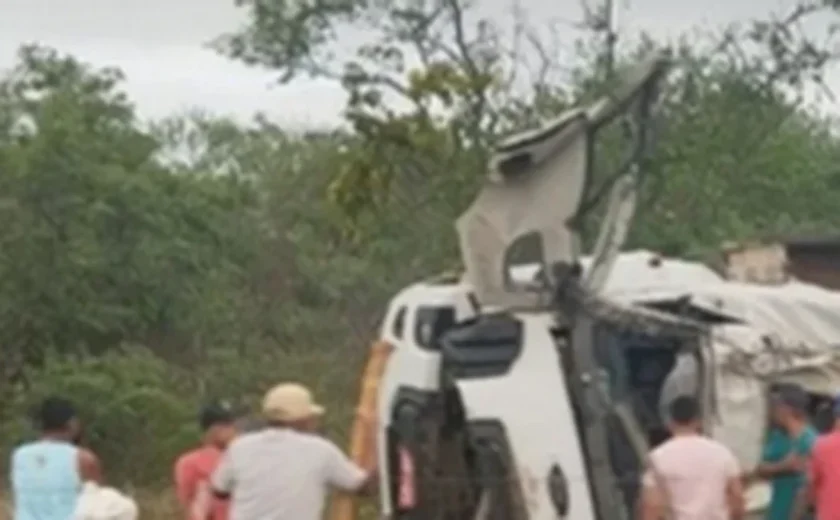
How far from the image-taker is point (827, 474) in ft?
37.0

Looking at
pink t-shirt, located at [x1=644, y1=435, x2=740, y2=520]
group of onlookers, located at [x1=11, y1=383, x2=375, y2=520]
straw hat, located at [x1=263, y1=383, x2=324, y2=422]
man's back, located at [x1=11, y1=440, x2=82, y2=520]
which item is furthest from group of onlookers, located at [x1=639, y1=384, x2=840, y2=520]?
man's back, located at [x1=11, y1=440, x2=82, y2=520]

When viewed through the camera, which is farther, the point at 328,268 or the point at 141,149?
the point at 328,268

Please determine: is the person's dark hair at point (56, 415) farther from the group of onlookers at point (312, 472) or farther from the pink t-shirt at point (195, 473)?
the pink t-shirt at point (195, 473)

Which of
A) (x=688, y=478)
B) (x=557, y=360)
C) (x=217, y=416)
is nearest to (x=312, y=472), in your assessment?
(x=688, y=478)

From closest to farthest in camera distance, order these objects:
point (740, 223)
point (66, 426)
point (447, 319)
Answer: point (66, 426), point (447, 319), point (740, 223)

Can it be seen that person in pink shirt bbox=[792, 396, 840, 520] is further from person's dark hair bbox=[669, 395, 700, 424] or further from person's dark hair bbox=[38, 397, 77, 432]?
person's dark hair bbox=[38, 397, 77, 432]

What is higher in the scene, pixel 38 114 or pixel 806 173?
pixel 38 114

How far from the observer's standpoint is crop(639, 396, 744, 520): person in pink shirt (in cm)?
1087

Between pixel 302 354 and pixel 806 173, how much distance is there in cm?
1003

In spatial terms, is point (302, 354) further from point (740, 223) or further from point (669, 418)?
point (669, 418)

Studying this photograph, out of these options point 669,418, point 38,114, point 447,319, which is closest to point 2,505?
point 447,319

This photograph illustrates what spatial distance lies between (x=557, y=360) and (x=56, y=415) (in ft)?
7.71

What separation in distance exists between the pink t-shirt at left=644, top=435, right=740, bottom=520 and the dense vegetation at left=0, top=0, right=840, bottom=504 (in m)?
9.51

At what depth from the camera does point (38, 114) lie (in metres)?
33.4
